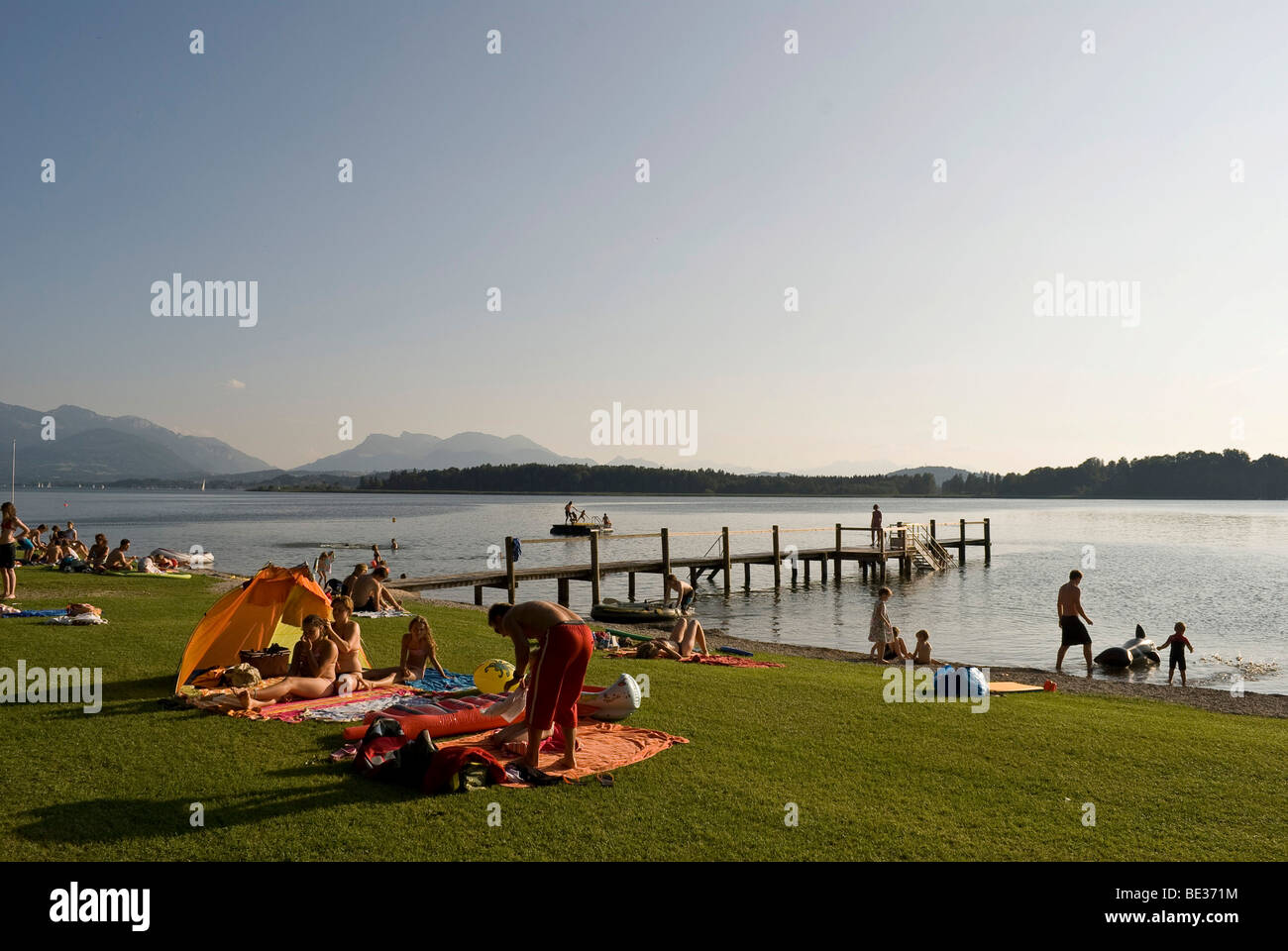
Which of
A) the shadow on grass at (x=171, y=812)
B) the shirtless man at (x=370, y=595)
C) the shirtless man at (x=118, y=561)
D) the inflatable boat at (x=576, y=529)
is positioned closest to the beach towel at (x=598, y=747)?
the shadow on grass at (x=171, y=812)

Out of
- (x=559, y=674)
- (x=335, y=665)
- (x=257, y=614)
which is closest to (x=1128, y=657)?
(x=559, y=674)

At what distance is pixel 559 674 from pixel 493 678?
338cm

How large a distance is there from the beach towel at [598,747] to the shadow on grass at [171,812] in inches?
44.5

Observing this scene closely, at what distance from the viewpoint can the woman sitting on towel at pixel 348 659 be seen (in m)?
10.4

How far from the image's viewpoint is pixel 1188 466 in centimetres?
16962

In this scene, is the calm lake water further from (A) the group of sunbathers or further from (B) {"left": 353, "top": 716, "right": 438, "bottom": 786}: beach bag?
(B) {"left": 353, "top": 716, "right": 438, "bottom": 786}: beach bag

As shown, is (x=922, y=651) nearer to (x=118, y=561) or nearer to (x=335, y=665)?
(x=335, y=665)

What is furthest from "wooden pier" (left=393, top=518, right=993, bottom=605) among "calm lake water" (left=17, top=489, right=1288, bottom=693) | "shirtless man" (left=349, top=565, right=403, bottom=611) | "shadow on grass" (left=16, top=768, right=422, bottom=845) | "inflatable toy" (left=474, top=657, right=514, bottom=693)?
"shadow on grass" (left=16, top=768, right=422, bottom=845)

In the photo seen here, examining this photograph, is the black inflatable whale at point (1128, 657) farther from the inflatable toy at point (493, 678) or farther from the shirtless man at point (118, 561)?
the shirtless man at point (118, 561)

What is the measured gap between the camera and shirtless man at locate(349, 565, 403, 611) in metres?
18.5

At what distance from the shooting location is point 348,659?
10828mm
